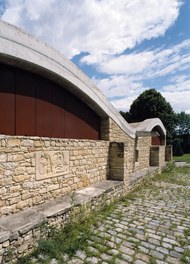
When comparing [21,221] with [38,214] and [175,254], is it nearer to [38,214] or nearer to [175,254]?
[38,214]

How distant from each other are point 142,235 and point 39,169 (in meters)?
2.74

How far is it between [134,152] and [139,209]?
4.92 meters

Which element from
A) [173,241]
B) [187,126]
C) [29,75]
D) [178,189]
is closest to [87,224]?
[173,241]

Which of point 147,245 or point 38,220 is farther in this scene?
point 147,245

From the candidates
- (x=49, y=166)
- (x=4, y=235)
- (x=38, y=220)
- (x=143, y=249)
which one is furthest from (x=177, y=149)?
(x=4, y=235)

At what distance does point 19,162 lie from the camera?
4332 mm

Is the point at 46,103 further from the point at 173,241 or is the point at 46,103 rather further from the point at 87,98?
the point at 173,241

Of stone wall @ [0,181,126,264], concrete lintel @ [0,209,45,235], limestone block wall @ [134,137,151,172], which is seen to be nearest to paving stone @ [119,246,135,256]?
stone wall @ [0,181,126,264]

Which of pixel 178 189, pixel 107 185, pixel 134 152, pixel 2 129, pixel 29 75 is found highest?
pixel 29 75

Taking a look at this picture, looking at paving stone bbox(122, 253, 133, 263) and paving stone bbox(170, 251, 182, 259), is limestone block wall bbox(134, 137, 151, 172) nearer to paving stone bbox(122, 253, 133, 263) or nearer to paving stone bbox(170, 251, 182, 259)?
paving stone bbox(170, 251, 182, 259)

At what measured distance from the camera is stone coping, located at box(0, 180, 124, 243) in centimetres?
337

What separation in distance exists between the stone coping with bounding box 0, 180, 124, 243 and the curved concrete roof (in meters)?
3.06

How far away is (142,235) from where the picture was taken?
171 inches

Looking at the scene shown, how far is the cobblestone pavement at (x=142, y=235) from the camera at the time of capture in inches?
139
